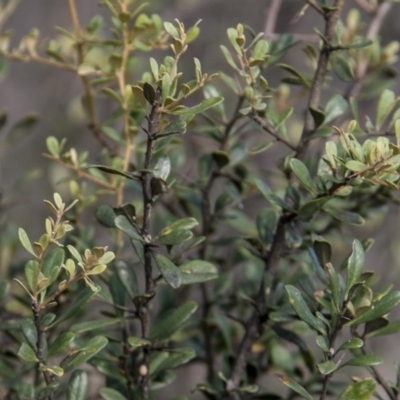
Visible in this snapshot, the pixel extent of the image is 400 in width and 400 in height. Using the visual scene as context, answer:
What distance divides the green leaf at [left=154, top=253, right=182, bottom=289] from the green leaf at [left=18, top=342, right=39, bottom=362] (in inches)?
4.7

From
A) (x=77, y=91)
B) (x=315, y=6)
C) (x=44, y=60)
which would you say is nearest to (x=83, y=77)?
(x=44, y=60)

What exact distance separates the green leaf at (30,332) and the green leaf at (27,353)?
15mm

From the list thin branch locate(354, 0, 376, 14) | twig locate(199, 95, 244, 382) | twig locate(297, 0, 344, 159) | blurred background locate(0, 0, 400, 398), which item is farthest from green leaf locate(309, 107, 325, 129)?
blurred background locate(0, 0, 400, 398)

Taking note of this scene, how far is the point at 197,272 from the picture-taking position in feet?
2.06

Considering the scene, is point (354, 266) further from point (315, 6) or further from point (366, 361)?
point (315, 6)

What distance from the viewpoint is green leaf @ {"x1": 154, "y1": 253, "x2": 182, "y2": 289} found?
556 millimetres

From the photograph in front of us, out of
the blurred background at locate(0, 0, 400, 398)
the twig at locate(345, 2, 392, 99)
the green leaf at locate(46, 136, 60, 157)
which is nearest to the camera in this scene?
the green leaf at locate(46, 136, 60, 157)

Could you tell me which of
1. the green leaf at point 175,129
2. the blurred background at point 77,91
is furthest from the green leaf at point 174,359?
the blurred background at point 77,91

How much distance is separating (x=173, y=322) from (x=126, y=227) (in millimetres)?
129

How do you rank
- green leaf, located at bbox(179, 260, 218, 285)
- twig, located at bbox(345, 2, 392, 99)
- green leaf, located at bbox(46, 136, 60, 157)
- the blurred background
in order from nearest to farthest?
1. green leaf, located at bbox(179, 260, 218, 285)
2. green leaf, located at bbox(46, 136, 60, 157)
3. twig, located at bbox(345, 2, 392, 99)
4. the blurred background

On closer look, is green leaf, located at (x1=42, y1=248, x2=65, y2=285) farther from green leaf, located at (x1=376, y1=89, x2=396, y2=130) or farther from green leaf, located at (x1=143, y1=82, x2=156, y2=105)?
green leaf, located at (x1=376, y1=89, x2=396, y2=130)

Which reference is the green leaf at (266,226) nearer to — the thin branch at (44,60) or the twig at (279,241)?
the twig at (279,241)

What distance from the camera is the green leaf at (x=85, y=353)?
54 cm

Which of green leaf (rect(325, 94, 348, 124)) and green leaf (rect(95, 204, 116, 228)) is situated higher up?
green leaf (rect(325, 94, 348, 124))
